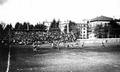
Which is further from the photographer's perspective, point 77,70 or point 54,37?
point 54,37

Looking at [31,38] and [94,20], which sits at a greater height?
[94,20]

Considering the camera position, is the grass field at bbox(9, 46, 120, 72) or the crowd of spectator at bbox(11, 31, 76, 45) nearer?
the grass field at bbox(9, 46, 120, 72)

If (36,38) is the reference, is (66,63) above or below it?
below

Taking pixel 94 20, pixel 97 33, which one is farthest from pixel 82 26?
pixel 97 33

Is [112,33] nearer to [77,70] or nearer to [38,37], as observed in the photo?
[38,37]

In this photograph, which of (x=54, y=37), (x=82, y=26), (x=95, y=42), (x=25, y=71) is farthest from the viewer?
(x=82, y=26)

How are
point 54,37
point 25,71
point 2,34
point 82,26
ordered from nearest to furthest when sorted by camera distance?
point 25,71 < point 2,34 < point 54,37 < point 82,26

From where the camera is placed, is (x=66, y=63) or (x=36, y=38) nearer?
(x=66, y=63)

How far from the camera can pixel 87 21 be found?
9444 centimetres

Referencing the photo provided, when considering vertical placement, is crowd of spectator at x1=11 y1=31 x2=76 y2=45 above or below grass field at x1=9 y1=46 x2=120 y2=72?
above

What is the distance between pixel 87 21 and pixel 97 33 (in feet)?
112

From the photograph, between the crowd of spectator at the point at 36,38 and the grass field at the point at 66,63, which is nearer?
the grass field at the point at 66,63

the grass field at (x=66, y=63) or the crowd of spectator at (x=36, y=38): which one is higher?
the crowd of spectator at (x=36, y=38)

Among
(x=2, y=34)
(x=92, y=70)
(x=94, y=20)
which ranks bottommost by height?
(x=92, y=70)
